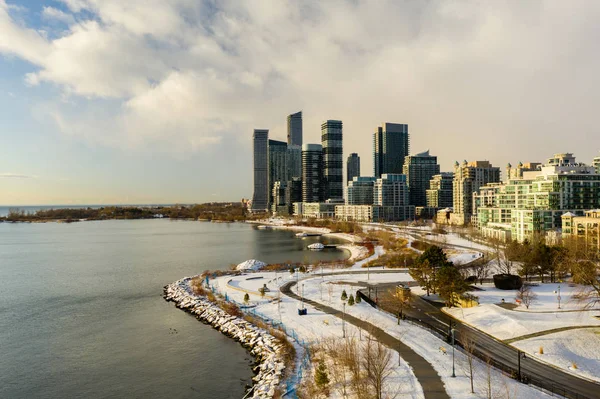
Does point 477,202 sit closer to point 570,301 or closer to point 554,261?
point 554,261

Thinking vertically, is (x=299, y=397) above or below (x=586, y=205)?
below

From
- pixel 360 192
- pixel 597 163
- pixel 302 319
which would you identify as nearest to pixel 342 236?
pixel 360 192

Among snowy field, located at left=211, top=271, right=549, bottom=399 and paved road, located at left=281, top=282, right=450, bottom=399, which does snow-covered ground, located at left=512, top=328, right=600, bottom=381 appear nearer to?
snowy field, located at left=211, top=271, right=549, bottom=399

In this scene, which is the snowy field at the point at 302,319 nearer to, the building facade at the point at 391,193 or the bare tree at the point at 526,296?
the bare tree at the point at 526,296

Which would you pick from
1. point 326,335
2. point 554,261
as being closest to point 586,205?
point 554,261

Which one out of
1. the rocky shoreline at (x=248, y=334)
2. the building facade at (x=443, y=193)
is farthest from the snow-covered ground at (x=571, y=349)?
the building facade at (x=443, y=193)

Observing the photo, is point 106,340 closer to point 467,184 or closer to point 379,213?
point 467,184

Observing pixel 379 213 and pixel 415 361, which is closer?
pixel 415 361
